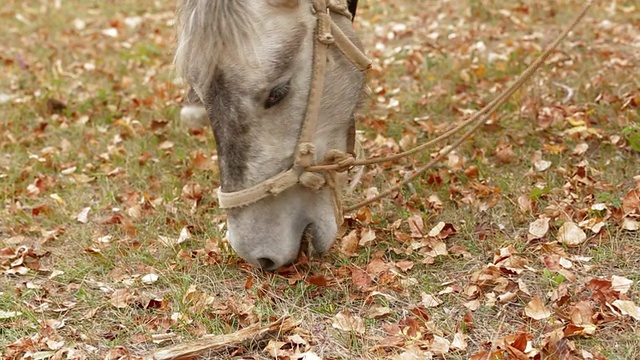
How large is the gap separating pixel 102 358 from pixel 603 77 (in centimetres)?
374

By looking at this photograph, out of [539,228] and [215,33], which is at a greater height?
[215,33]

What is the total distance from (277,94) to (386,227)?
109cm

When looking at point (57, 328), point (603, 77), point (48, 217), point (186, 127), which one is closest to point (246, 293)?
point (57, 328)

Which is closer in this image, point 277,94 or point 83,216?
point 277,94

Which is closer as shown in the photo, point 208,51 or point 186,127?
point 208,51

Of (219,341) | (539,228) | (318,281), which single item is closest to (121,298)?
(219,341)

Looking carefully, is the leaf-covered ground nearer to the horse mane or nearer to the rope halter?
the rope halter

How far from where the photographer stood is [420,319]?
2768 mm

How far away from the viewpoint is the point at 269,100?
2760 millimetres

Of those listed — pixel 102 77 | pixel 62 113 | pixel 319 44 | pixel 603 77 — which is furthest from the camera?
pixel 102 77

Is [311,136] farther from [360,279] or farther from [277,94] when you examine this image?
[360,279]

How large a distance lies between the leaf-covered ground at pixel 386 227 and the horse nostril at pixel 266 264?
0.39ft

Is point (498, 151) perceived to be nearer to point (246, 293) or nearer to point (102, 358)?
point (246, 293)

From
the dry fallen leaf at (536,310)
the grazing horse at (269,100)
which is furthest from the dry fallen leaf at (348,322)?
the dry fallen leaf at (536,310)
